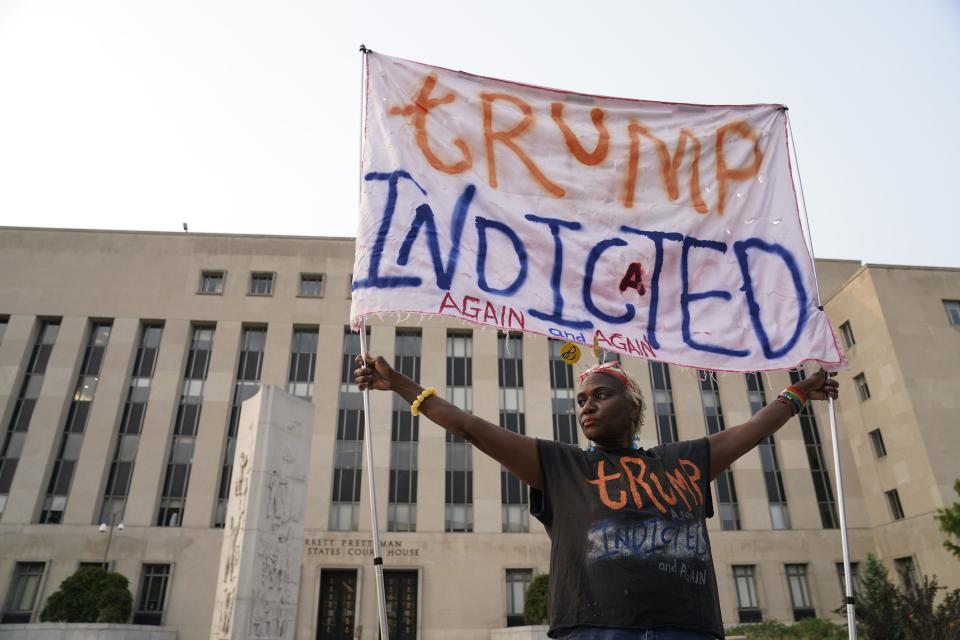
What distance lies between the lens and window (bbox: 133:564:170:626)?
30172mm

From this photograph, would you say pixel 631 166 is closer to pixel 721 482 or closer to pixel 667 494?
pixel 667 494

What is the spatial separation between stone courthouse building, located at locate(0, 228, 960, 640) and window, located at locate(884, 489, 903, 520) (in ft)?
0.40

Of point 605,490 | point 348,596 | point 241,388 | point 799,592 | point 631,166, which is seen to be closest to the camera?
point 605,490

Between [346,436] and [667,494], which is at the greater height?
[346,436]

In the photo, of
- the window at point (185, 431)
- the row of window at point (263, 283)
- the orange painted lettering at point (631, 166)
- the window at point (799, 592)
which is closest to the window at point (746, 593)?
the window at point (799, 592)

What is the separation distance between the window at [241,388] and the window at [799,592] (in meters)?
28.3

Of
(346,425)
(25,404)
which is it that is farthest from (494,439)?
(25,404)

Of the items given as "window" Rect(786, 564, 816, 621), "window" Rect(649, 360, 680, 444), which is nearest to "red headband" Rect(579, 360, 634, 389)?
"window" Rect(649, 360, 680, 444)

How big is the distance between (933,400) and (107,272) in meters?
43.7

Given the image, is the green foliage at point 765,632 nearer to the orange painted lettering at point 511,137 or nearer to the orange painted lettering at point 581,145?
the orange painted lettering at point 581,145

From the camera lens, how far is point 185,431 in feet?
113

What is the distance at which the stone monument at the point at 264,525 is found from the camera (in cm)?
1656

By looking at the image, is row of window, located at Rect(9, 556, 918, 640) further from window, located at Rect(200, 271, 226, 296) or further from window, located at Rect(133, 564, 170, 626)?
window, located at Rect(200, 271, 226, 296)

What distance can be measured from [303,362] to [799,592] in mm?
28189
